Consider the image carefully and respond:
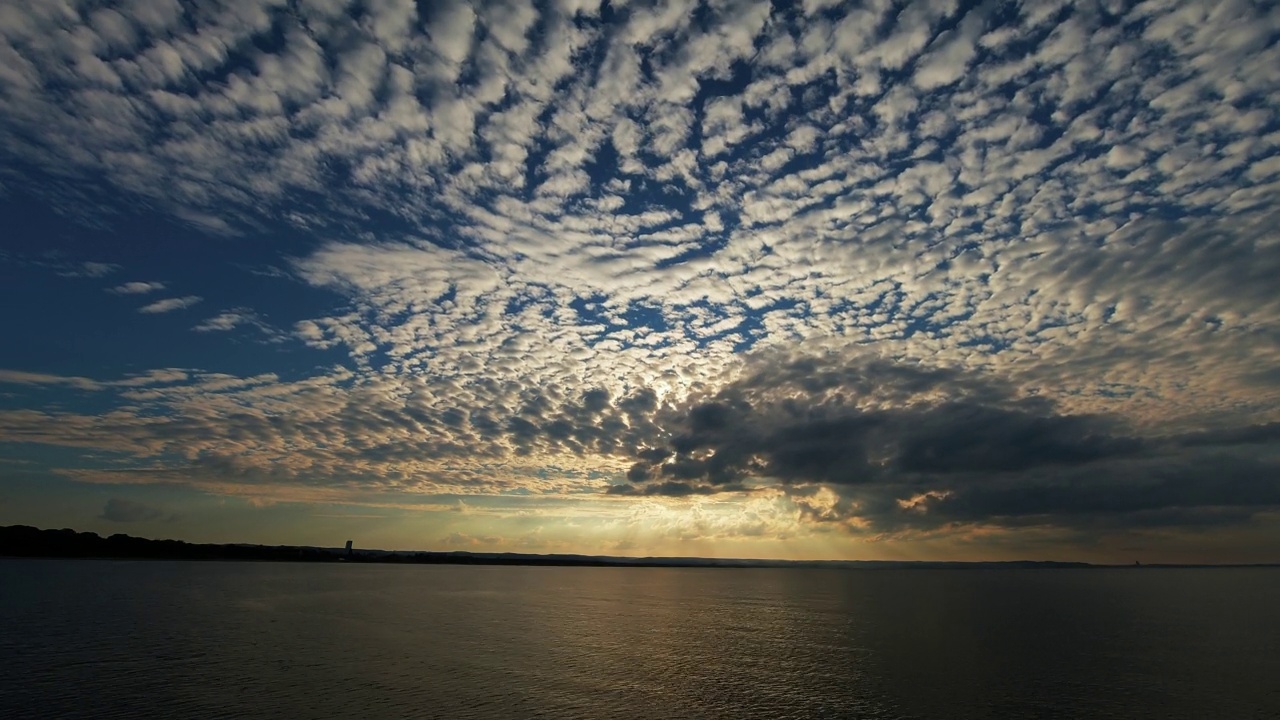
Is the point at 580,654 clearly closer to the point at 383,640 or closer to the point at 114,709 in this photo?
the point at 383,640

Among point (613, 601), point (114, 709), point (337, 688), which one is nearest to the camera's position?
point (114, 709)

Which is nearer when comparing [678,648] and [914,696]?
[914,696]

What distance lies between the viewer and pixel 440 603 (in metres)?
121

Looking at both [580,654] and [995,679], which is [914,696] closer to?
[995,679]

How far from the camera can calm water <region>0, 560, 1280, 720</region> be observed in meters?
44.1

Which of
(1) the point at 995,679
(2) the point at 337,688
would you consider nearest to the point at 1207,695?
(1) the point at 995,679

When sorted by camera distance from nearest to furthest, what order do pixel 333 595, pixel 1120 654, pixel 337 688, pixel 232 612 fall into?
pixel 337 688, pixel 1120 654, pixel 232 612, pixel 333 595

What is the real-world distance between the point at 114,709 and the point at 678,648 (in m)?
47.1

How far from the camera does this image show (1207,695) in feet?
163

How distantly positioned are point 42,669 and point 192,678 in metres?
11.5

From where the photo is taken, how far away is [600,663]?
199 ft

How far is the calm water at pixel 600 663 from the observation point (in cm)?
4412

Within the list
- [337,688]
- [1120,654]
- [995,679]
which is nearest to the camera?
[337,688]

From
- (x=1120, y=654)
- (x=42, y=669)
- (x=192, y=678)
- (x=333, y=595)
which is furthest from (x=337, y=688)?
(x=333, y=595)
